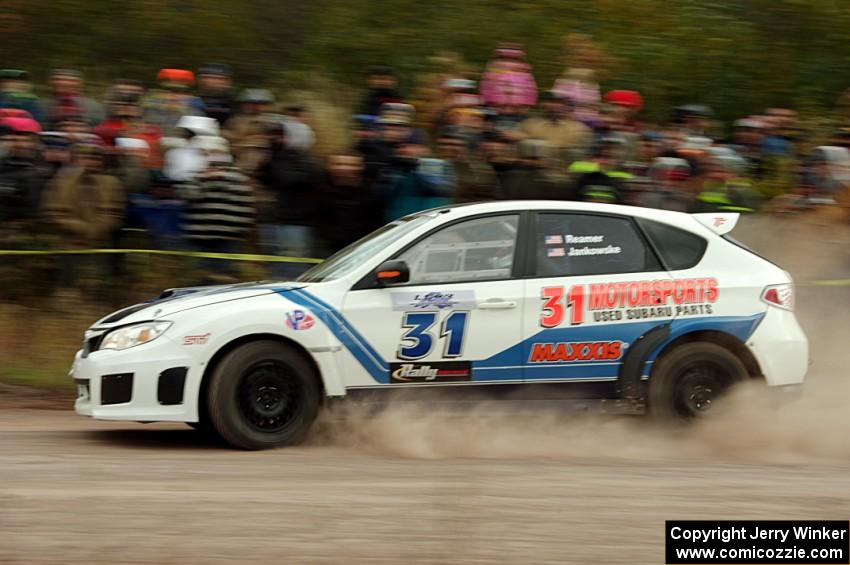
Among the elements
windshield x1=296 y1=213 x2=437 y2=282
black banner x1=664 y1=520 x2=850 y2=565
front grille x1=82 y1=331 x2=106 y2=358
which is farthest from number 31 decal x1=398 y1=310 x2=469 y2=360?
black banner x1=664 y1=520 x2=850 y2=565

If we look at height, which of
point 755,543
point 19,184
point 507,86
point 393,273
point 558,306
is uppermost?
point 507,86

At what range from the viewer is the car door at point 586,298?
7.96m

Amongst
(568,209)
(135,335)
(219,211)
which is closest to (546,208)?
(568,209)

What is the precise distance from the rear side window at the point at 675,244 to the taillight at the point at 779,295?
1.71 ft

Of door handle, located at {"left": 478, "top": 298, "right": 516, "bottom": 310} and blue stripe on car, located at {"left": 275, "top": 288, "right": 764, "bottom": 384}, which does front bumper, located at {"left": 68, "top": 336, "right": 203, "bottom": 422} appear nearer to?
blue stripe on car, located at {"left": 275, "top": 288, "right": 764, "bottom": 384}

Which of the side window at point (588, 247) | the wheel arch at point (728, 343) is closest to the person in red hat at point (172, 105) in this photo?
the side window at point (588, 247)

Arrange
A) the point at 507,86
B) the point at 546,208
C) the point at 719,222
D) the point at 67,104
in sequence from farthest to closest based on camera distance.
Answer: the point at 507,86 → the point at 67,104 → the point at 719,222 → the point at 546,208

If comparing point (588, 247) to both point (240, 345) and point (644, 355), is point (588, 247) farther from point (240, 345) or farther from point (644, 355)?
point (240, 345)

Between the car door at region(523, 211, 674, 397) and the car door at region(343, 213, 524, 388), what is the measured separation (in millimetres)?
157

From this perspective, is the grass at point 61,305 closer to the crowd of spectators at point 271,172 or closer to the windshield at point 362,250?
the crowd of spectators at point 271,172

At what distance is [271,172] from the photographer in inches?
438

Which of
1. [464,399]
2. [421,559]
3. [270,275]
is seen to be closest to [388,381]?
[464,399]

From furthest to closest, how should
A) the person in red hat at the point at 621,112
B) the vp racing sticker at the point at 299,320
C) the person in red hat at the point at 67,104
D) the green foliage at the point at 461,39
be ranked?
the green foliage at the point at 461,39 < the person in red hat at the point at 621,112 < the person in red hat at the point at 67,104 < the vp racing sticker at the point at 299,320

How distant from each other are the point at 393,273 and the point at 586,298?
4.36 ft
